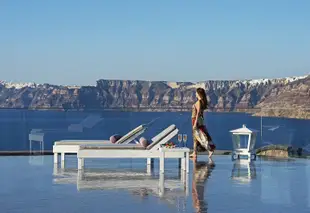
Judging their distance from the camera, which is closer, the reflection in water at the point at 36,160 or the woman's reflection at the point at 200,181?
the woman's reflection at the point at 200,181

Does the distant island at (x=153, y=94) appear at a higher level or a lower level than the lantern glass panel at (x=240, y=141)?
higher

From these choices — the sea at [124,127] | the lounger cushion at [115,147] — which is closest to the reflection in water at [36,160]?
the sea at [124,127]

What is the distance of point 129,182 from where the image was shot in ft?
25.4

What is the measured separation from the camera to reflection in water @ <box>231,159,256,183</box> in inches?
325

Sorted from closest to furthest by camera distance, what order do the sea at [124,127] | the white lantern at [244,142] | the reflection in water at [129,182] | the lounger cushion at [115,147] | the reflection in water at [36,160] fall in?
1. the reflection in water at [129,182]
2. the lounger cushion at [115,147]
3. the reflection in water at [36,160]
4. the white lantern at [244,142]
5. the sea at [124,127]

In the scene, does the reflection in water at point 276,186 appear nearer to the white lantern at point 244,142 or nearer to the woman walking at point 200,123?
the woman walking at point 200,123

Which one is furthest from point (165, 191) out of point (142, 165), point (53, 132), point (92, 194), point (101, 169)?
point (53, 132)

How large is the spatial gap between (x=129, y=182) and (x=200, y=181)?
895 mm

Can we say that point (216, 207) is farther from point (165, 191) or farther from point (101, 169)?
point (101, 169)

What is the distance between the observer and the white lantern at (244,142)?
11.5m

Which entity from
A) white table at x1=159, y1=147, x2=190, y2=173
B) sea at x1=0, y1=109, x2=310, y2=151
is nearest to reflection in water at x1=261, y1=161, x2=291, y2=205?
white table at x1=159, y1=147, x2=190, y2=173

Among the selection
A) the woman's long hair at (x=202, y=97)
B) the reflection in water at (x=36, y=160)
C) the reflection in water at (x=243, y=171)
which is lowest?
the reflection in water at (x=36, y=160)

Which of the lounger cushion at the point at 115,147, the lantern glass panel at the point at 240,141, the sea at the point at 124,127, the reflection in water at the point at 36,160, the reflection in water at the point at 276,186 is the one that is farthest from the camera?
the sea at the point at 124,127

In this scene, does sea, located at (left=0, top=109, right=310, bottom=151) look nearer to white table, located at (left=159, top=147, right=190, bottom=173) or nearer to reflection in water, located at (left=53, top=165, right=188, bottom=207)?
white table, located at (left=159, top=147, right=190, bottom=173)
